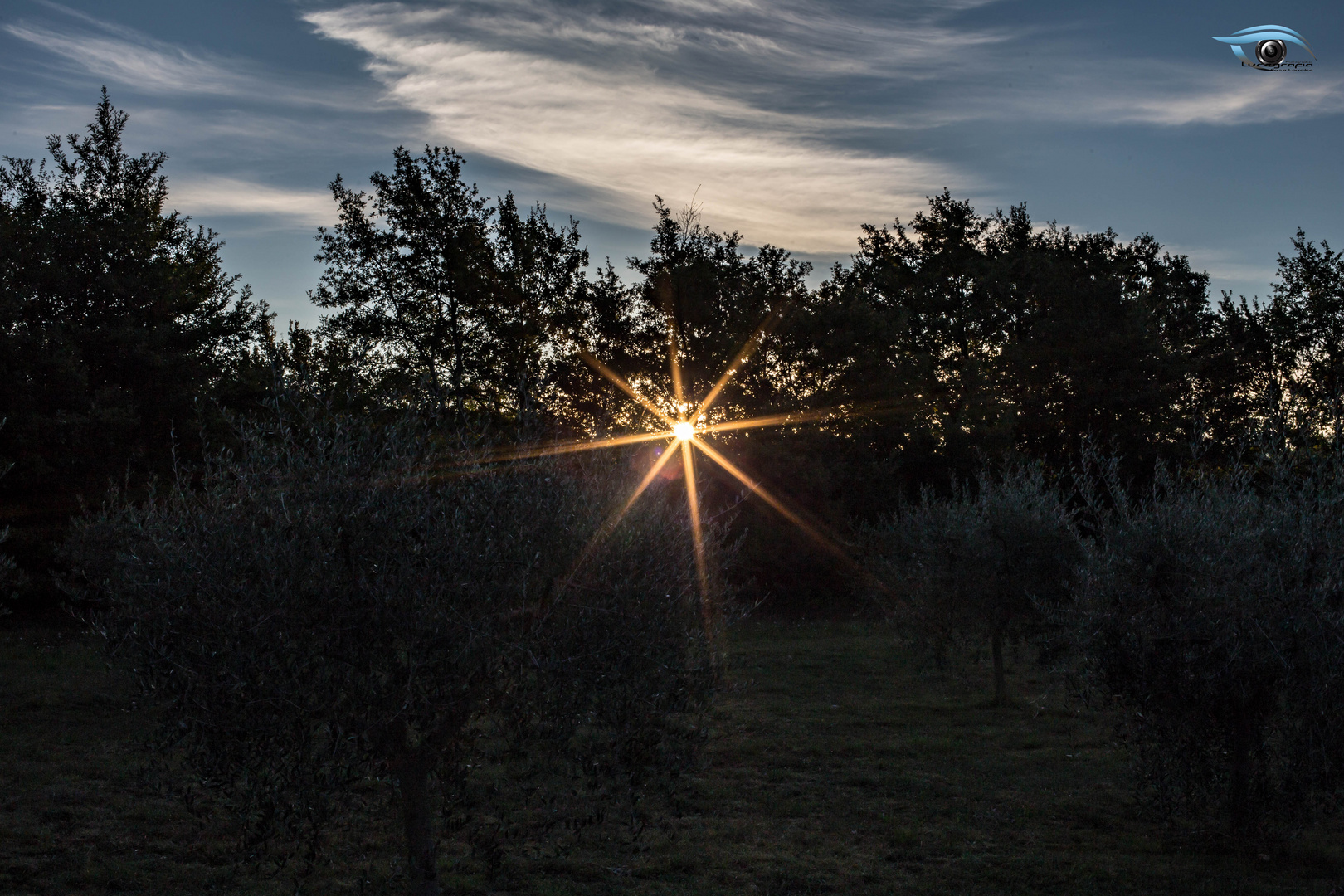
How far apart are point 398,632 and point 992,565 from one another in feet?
51.2

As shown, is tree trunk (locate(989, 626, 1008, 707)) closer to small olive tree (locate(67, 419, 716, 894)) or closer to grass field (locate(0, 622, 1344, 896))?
grass field (locate(0, 622, 1344, 896))

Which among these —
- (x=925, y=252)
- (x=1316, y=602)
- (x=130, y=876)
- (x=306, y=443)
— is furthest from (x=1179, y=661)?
(x=925, y=252)

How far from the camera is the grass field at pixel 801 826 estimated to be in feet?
34.7

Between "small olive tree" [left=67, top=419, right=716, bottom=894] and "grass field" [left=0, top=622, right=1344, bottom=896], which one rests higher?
"small olive tree" [left=67, top=419, right=716, bottom=894]

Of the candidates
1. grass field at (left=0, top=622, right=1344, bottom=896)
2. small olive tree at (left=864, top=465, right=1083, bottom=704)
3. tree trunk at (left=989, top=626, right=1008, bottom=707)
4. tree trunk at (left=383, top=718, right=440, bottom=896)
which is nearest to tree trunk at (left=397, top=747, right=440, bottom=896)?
tree trunk at (left=383, top=718, right=440, bottom=896)

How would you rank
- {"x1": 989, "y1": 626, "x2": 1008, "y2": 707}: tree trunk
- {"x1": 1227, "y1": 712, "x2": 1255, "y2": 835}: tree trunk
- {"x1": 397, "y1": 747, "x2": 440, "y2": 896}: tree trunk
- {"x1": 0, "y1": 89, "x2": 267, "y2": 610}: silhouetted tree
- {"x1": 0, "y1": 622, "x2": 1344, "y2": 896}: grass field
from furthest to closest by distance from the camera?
{"x1": 0, "y1": 89, "x2": 267, "y2": 610}: silhouetted tree
{"x1": 989, "y1": 626, "x2": 1008, "y2": 707}: tree trunk
{"x1": 1227, "y1": 712, "x2": 1255, "y2": 835}: tree trunk
{"x1": 0, "y1": 622, "x2": 1344, "y2": 896}: grass field
{"x1": 397, "y1": 747, "x2": 440, "y2": 896}: tree trunk

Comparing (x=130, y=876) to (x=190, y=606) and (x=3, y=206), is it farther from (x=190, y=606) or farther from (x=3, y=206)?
(x=3, y=206)

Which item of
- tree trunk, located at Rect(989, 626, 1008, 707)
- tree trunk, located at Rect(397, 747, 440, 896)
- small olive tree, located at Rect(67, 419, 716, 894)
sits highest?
small olive tree, located at Rect(67, 419, 716, 894)

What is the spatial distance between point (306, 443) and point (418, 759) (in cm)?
285

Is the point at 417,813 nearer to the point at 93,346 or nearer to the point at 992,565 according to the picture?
the point at 992,565

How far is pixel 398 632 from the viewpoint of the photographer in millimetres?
6820

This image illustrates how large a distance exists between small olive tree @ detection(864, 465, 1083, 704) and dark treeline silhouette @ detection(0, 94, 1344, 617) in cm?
1131

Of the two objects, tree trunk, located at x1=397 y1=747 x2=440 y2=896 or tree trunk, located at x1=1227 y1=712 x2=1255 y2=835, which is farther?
tree trunk, located at x1=1227 y1=712 x2=1255 y2=835

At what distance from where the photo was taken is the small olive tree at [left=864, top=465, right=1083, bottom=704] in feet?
63.9
